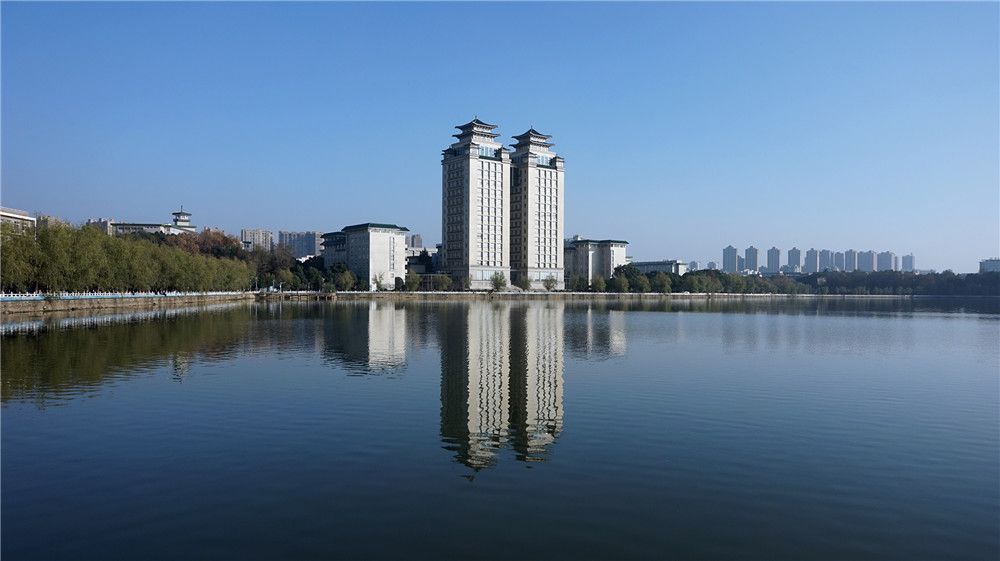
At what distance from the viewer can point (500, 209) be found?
475ft

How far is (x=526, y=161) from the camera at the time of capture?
14762 cm

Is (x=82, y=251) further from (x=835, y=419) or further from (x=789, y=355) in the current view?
(x=835, y=419)

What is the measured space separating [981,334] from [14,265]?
2585 inches

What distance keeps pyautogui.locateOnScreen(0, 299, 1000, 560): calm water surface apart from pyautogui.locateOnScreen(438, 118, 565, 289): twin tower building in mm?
116650

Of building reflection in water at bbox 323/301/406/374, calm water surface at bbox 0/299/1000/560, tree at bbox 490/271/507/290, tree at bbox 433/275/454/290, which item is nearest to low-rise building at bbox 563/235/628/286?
tree at bbox 490/271/507/290

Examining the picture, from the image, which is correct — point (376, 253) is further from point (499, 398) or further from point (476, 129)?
point (499, 398)

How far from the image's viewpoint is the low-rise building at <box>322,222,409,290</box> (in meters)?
140

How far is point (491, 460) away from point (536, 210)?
14094 centimetres

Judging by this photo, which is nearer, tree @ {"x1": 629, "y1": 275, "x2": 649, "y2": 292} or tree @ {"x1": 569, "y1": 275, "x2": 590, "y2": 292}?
tree @ {"x1": 629, "y1": 275, "x2": 649, "y2": 292}

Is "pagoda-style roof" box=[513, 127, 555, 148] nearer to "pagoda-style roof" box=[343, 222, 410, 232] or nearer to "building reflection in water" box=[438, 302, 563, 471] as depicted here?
"pagoda-style roof" box=[343, 222, 410, 232]

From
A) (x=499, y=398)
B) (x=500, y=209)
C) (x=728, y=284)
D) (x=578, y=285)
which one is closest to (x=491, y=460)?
(x=499, y=398)

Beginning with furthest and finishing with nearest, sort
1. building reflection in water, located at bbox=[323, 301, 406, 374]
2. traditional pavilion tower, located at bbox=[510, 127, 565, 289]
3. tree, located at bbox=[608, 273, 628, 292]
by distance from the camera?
1. tree, located at bbox=[608, 273, 628, 292]
2. traditional pavilion tower, located at bbox=[510, 127, 565, 289]
3. building reflection in water, located at bbox=[323, 301, 406, 374]

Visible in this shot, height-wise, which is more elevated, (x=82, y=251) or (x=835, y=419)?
(x=82, y=251)

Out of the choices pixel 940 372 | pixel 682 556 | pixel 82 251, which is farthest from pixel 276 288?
pixel 682 556
